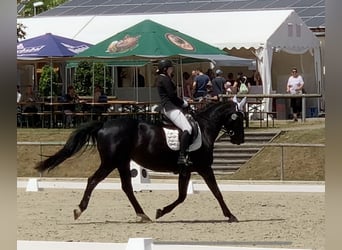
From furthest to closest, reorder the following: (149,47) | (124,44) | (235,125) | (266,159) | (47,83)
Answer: (47,83), (124,44), (149,47), (266,159), (235,125)

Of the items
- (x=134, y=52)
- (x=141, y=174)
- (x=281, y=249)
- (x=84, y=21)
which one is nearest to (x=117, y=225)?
(x=281, y=249)

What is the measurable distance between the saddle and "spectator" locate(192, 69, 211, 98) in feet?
37.3

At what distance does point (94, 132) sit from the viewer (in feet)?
35.3

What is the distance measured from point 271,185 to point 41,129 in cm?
839

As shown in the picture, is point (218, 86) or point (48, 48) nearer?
point (48, 48)

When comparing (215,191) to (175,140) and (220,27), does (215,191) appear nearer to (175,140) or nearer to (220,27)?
(175,140)

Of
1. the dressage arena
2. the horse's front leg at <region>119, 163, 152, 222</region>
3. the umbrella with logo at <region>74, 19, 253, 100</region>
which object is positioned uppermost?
the umbrella with logo at <region>74, 19, 253, 100</region>

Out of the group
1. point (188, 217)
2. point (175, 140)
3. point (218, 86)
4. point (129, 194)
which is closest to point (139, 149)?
point (175, 140)

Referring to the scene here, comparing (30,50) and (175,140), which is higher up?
(30,50)

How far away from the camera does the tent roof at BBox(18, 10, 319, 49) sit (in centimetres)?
2358

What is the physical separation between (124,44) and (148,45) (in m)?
0.56

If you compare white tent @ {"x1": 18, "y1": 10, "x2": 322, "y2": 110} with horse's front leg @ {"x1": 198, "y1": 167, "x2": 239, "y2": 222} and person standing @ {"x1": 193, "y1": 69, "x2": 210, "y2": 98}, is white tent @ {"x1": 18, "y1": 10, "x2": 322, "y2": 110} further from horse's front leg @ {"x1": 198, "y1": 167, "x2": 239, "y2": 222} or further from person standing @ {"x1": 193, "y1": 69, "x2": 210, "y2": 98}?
horse's front leg @ {"x1": 198, "y1": 167, "x2": 239, "y2": 222}

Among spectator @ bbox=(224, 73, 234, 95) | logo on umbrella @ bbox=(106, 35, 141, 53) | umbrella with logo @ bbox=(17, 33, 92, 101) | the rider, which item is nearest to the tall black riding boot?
the rider

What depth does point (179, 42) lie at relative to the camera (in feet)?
67.5
